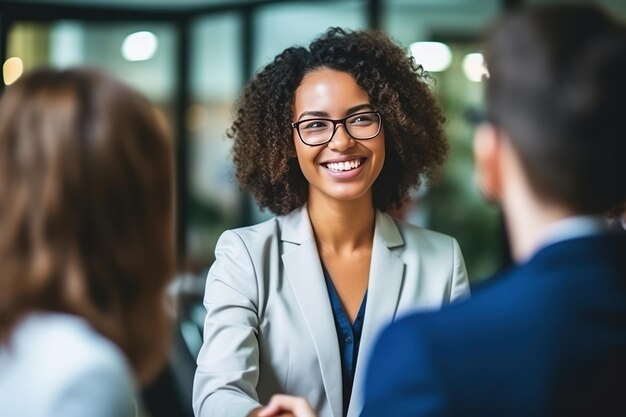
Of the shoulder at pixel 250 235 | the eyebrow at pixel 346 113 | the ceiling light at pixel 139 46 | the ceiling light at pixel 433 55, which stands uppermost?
the ceiling light at pixel 139 46

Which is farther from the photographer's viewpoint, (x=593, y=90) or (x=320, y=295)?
(x=320, y=295)

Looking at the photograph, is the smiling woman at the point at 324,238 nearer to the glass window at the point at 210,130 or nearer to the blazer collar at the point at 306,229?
the blazer collar at the point at 306,229

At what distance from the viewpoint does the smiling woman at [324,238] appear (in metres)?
2.08

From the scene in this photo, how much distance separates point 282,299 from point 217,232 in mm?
4469

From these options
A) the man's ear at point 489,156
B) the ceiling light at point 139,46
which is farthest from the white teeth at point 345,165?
the ceiling light at point 139,46

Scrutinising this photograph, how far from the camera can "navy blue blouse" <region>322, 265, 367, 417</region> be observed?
212 centimetres

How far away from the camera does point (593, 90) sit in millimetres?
1064

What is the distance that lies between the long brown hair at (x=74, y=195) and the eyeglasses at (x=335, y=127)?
1.07 m

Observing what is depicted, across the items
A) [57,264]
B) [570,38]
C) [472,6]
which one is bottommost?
[57,264]

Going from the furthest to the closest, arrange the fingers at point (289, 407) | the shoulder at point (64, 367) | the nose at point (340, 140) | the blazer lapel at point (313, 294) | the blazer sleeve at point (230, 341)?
the nose at point (340, 140), the blazer lapel at point (313, 294), the blazer sleeve at point (230, 341), the fingers at point (289, 407), the shoulder at point (64, 367)

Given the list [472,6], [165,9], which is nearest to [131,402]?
[472,6]

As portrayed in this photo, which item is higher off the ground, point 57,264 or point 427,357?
point 57,264

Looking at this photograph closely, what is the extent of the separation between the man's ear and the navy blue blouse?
1.02 metres

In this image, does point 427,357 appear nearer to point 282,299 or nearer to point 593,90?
point 593,90
